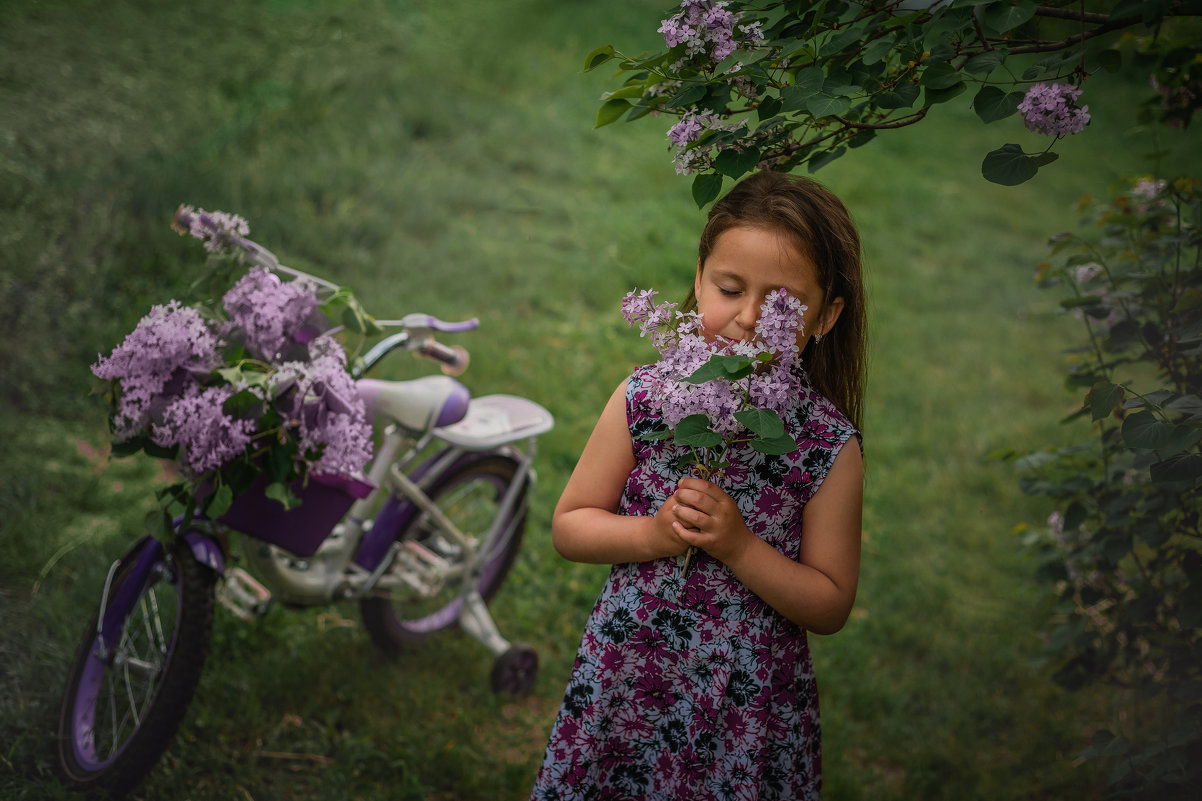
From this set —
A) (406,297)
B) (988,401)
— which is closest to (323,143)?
(406,297)

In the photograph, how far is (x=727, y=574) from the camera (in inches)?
67.1

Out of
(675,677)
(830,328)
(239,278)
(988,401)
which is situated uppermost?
(239,278)

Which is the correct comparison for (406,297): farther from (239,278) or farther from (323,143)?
(239,278)

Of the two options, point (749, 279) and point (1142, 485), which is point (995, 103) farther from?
point (1142, 485)

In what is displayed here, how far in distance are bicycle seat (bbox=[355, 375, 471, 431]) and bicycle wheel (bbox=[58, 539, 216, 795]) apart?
2.00 feet

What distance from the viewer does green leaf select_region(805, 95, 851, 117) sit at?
1.50m

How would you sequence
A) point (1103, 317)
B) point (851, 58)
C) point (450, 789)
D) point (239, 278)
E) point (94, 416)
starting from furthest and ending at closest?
1. point (94, 416)
2. point (450, 789)
3. point (1103, 317)
4. point (239, 278)
5. point (851, 58)

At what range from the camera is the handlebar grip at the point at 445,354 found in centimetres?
252

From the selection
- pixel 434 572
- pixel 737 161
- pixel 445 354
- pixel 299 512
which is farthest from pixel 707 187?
pixel 434 572

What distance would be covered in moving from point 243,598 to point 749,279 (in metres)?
1.90

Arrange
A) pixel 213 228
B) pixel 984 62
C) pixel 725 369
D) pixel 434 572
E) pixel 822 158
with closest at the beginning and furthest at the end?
pixel 725 369 → pixel 984 62 → pixel 822 158 → pixel 213 228 → pixel 434 572

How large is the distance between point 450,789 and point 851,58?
225cm

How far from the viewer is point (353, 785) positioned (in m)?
2.61

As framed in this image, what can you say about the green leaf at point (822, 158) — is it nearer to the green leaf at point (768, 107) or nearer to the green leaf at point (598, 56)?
the green leaf at point (768, 107)
